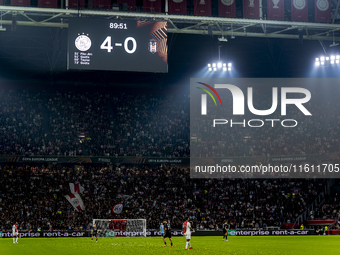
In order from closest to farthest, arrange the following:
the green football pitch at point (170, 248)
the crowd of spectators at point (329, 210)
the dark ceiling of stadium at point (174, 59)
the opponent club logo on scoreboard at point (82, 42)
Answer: the green football pitch at point (170, 248) < the opponent club logo on scoreboard at point (82, 42) < the dark ceiling of stadium at point (174, 59) < the crowd of spectators at point (329, 210)

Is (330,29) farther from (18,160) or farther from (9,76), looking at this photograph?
(9,76)

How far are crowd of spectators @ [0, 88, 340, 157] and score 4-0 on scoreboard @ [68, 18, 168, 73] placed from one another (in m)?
23.3

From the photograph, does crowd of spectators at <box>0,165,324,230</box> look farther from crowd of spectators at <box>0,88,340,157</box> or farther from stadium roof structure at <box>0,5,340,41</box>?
stadium roof structure at <box>0,5,340,41</box>

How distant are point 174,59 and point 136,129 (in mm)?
9969

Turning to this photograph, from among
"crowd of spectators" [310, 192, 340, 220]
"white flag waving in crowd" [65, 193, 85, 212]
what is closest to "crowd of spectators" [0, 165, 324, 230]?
"white flag waving in crowd" [65, 193, 85, 212]

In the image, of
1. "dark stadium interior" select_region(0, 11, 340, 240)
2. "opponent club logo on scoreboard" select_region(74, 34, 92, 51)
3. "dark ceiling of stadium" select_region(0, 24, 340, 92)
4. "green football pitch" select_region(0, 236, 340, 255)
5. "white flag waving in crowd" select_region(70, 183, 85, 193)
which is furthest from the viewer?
"white flag waving in crowd" select_region(70, 183, 85, 193)

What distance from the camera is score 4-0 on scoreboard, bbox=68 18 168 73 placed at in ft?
82.3

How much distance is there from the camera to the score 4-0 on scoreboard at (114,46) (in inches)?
987

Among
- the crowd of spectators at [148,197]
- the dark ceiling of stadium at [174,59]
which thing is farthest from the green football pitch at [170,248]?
the dark ceiling of stadium at [174,59]

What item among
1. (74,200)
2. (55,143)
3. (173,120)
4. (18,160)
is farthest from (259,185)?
(18,160)

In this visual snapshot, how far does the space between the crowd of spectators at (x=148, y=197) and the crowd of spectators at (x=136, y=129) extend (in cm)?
263

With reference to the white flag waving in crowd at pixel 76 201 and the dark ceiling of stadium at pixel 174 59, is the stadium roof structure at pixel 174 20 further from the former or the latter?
the white flag waving in crowd at pixel 76 201

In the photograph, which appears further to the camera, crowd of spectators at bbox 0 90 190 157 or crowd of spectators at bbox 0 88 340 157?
crowd of spectators at bbox 0 90 190 157

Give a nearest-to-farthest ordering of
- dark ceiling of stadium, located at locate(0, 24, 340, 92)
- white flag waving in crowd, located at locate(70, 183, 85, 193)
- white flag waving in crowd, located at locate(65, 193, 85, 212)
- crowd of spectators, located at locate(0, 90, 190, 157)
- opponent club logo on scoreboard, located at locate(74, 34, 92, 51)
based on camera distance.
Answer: opponent club logo on scoreboard, located at locate(74, 34, 92, 51) → dark ceiling of stadium, located at locate(0, 24, 340, 92) → white flag waving in crowd, located at locate(65, 193, 85, 212) → white flag waving in crowd, located at locate(70, 183, 85, 193) → crowd of spectators, located at locate(0, 90, 190, 157)
